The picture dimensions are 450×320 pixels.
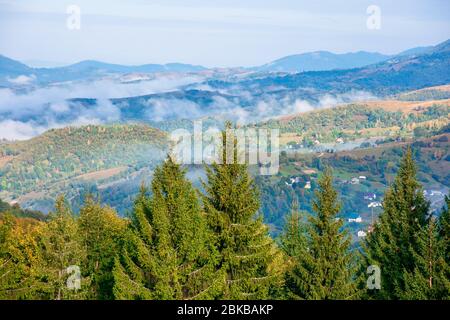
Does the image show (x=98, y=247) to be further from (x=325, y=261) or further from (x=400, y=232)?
(x=400, y=232)

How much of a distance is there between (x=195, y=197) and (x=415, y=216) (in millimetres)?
12091

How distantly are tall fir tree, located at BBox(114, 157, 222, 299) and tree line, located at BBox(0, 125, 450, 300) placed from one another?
4 centimetres

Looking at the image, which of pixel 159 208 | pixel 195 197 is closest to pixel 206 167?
pixel 195 197

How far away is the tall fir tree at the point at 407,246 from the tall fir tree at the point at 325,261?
281cm

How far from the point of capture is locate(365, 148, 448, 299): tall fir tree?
28750 millimetres

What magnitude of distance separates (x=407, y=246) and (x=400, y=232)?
3.24 feet

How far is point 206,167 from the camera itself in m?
30.1

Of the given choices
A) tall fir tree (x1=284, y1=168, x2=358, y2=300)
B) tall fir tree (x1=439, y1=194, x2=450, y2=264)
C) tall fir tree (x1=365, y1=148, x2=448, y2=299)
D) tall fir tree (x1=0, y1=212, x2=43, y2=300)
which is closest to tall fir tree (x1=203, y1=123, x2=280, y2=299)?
tall fir tree (x1=284, y1=168, x2=358, y2=300)

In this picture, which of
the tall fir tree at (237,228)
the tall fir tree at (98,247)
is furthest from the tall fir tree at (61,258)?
the tall fir tree at (237,228)

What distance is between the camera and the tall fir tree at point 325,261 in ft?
96.5

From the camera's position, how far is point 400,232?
111 ft

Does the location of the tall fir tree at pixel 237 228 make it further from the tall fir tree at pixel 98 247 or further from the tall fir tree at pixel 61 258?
the tall fir tree at pixel 61 258

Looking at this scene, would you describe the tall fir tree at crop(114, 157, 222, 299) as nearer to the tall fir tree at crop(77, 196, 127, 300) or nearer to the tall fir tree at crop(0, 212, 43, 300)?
the tall fir tree at crop(77, 196, 127, 300)

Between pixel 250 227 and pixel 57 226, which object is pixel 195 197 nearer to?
pixel 250 227
